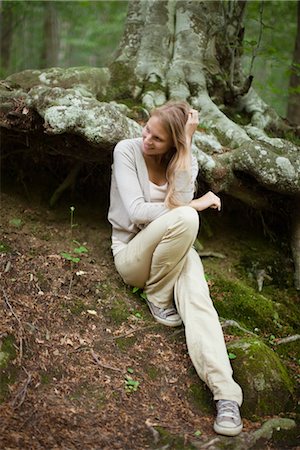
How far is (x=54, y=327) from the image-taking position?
3533 millimetres

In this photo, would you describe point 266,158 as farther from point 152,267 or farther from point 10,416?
point 10,416

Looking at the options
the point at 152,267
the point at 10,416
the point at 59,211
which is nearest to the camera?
the point at 10,416

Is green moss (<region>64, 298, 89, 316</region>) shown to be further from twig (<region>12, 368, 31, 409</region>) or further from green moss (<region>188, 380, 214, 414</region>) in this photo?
green moss (<region>188, 380, 214, 414</region>)

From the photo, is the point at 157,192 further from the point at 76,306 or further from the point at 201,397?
the point at 201,397

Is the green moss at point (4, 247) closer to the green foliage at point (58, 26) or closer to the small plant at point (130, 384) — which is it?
the small plant at point (130, 384)

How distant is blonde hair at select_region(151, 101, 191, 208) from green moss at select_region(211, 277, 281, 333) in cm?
117

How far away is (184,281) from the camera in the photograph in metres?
3.74

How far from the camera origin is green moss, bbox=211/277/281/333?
4.39 meters

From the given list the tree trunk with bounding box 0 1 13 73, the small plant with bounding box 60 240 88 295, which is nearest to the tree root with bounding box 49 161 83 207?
the small plant with bounding box 60 240 88 295

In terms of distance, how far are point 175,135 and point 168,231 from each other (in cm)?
73

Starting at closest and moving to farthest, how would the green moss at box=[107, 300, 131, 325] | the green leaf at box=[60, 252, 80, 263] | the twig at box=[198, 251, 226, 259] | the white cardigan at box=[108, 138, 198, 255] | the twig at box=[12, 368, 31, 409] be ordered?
the twig at box=[12, 368, 31, 409], the white cardigan at box=[108, 138, 198, 255], the green moss at box=[107, 300, 131, 325], the green leaf at box=[60, 252, 80, 263], the twig at box=[198, 251, 226, 259]

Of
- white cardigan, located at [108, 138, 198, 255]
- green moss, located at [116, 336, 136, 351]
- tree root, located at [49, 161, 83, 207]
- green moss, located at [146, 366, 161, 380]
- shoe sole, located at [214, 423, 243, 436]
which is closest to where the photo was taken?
shoe sole, located at [214, 423, 243, 436]

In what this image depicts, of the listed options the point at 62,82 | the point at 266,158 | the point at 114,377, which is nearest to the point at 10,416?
the point at 114,377

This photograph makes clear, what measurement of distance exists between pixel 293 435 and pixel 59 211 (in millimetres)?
3080
